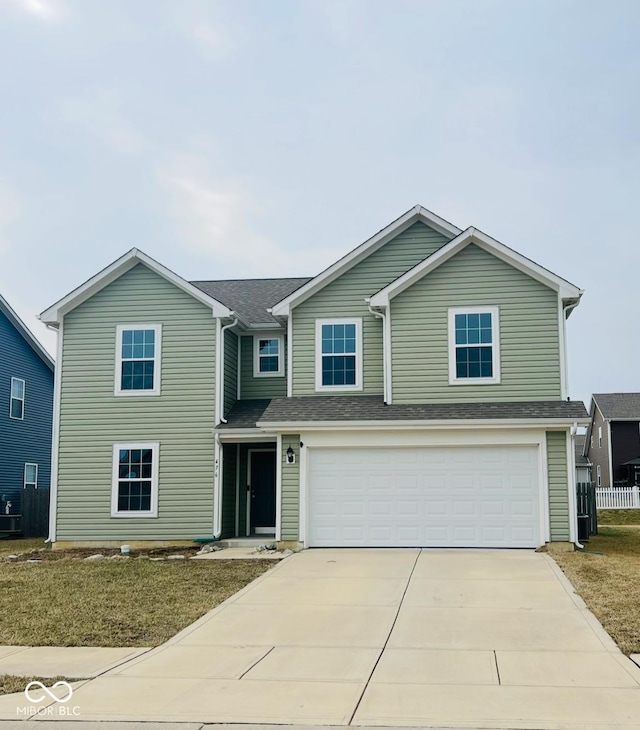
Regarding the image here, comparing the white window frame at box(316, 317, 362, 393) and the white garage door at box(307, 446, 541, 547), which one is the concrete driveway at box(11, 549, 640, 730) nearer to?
the white garage door at box(307, 446, 541, 547)

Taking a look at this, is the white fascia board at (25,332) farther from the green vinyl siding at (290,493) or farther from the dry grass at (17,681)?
the dry grass at (17,681)

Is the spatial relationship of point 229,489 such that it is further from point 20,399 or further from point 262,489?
point 20,399

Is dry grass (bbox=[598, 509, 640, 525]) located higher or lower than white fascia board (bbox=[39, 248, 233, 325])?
lower

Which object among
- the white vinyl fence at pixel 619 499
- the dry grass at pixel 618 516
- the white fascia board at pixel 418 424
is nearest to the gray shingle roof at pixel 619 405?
the white vinyl fence at pixel 619 499

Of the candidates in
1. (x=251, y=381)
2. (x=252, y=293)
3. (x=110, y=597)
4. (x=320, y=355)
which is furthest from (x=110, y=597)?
(x=252, y=293)

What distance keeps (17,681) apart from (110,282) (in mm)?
13872

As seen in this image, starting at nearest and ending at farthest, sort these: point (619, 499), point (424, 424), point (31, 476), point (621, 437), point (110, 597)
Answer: point (110, 597), point (424, 424), point (31, 476), point (619, 499), point (621, 437)

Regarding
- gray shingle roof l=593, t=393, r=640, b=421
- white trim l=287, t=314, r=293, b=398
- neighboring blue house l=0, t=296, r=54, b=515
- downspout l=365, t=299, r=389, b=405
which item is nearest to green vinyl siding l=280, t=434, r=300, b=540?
white trim l=287, t=314, r=293, b=398

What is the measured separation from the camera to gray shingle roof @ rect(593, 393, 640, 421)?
4662 cm

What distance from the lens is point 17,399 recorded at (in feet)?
95.3

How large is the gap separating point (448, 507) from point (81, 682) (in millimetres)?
10609

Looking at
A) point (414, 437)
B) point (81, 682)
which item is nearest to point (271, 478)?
point (414, 437)

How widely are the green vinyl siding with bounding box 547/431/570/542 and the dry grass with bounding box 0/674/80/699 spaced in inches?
445

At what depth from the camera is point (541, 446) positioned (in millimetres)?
17438
